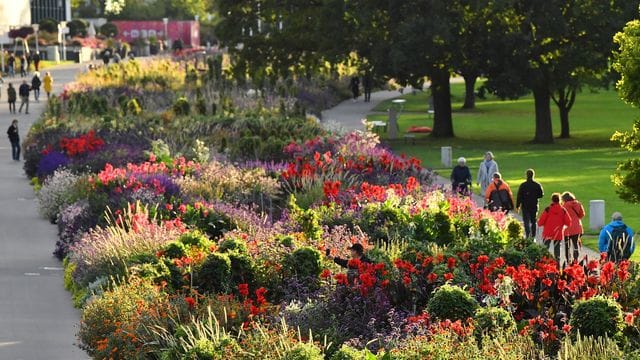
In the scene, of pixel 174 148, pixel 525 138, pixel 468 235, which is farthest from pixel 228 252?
pixel 525 138

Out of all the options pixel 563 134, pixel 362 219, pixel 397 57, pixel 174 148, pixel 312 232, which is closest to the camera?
pixel 312 232

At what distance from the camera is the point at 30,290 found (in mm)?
21938

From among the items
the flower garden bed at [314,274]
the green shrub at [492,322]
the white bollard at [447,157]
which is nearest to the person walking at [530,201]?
the flower garden bed at [314,274]

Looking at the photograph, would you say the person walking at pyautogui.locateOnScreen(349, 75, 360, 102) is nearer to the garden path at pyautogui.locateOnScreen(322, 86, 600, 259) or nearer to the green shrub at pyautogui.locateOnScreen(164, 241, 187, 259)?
the garden path at pyautogui.locateOnScreen(322, 86, 600, 259)

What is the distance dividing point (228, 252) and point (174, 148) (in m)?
17.1

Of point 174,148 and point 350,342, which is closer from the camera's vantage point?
point 350,342

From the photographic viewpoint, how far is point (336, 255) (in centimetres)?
1917

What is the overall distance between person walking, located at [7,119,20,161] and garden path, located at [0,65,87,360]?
692 cm

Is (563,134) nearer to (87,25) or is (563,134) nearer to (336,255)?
(336,255)

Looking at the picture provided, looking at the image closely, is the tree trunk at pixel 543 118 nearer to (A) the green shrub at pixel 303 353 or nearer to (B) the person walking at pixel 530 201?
(B) the person walking at pixel 530 201

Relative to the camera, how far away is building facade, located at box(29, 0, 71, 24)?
127m

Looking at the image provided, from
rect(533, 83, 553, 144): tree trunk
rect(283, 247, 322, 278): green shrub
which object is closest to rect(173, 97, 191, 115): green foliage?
rect(533, 83, 553, 144): tree trunk

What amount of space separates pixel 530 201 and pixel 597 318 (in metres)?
10.9

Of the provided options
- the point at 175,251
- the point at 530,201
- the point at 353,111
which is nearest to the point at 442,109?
the point at 353,111
